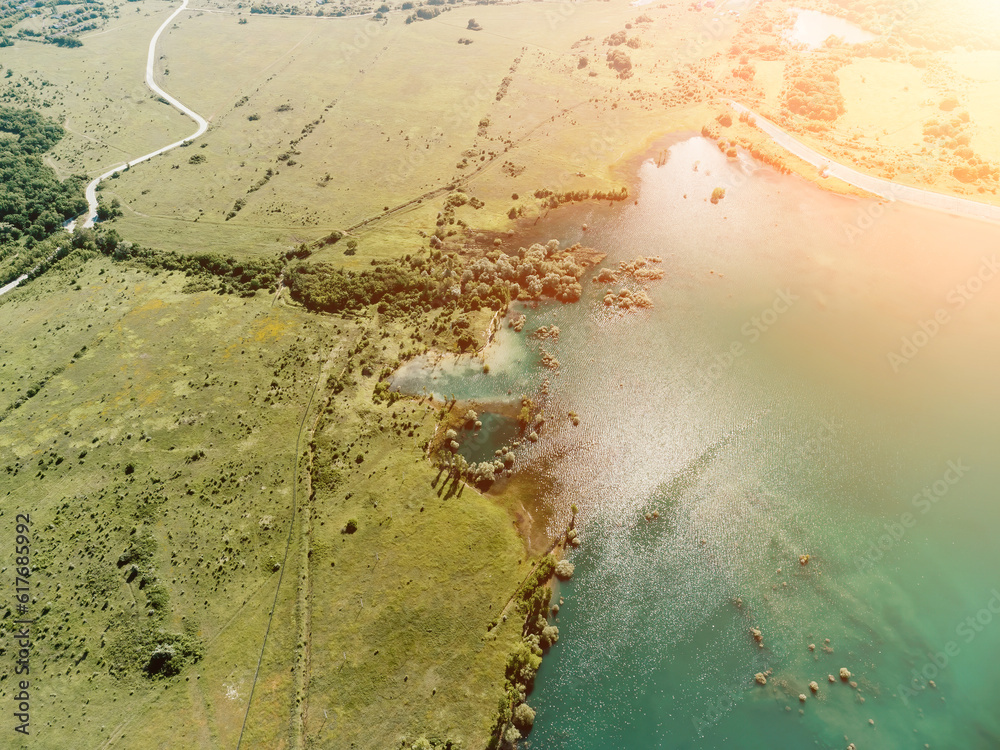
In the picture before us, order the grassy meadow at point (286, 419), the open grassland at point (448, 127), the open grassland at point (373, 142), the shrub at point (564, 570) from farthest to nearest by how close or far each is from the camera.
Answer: the open grassland at point (448, 127) → the open grassland at point (373, 142) → the shrub at point (564, 570) → the grassy meadow at point (286, 419)

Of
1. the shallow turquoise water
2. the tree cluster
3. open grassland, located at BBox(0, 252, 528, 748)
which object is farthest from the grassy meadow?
the shallow turquoise water

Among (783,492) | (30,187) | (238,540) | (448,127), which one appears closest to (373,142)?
(448,127)

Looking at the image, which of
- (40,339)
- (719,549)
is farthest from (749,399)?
(40,339)

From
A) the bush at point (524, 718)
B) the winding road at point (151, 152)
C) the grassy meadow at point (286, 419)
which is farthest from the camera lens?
the winding road at point (151, 152)

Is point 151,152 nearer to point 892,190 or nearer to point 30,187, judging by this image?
point 30,187

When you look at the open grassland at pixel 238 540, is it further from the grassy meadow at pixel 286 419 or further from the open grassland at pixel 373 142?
the open grassland at pixel 373 142

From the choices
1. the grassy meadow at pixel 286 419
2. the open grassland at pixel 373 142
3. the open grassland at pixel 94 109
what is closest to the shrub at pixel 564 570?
the grassy meadow at pixel 286 419

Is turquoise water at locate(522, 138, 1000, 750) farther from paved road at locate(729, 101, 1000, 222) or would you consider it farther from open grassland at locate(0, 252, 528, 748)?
open grassland at locate(0, 252, 528, 748)
